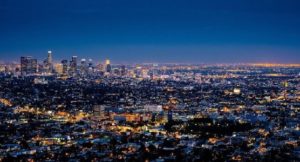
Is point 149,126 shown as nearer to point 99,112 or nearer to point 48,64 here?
point 99,112

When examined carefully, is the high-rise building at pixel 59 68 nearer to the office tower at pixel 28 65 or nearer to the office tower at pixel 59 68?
the office tower at pixel 59 68

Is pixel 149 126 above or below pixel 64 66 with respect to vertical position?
below

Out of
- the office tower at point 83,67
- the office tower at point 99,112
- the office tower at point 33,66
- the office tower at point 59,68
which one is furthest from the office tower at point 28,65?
the office tower at point 99,112

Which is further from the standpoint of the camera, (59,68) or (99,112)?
(59,68)

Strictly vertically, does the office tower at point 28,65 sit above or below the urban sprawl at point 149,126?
above

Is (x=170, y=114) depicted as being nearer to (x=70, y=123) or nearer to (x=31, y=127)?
(x=70, y=123)

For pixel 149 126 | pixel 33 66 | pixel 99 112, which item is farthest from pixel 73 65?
pixel 149 126

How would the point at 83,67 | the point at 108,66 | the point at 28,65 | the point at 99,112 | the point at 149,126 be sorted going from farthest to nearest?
the point at 108,66
the point at 83,67
the point at 28,65
the point at 99,112
the point at 149,126

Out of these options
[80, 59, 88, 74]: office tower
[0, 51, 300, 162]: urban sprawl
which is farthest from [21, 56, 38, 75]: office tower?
[0, 51, 300, 162]: urban sprawl

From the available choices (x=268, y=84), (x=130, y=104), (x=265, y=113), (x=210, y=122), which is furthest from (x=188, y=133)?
(x=268, y=84)
